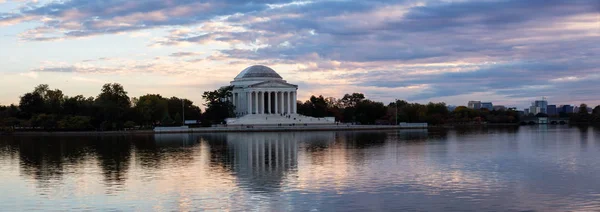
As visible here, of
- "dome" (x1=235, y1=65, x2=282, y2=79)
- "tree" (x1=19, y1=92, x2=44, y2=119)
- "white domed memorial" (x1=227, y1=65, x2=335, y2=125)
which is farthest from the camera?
"dome" (x1=235, y1=65, x2=282, y2=79)

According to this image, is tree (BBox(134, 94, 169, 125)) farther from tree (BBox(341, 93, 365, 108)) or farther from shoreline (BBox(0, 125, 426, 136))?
tree (BBox(341, 93, 365, 108))

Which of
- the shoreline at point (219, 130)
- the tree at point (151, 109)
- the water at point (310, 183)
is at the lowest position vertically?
the water at point (310, 183)

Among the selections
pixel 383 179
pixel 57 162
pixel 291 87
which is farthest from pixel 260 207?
pixel 291 87

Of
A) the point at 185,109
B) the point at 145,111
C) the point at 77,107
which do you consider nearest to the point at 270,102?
the point at 185,109

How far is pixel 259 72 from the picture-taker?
143250mm

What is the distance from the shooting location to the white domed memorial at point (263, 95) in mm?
137375

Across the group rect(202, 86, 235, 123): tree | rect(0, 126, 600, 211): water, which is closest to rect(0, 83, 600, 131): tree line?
rect(202, 86, 235, 123): tree

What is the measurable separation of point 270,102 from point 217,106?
1837 centimetres

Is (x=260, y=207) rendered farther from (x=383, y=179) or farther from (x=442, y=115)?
(x=442, y=115)

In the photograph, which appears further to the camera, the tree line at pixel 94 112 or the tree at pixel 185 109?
the tree at pixel 185 109

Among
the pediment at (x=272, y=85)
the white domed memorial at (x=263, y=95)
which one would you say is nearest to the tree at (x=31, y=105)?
the white domed memorial at (x=263, y=95)

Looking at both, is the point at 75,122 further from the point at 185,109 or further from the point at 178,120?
the point at 185,109

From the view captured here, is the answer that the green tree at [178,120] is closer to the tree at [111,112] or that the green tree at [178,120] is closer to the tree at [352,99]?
the tree at [111,112]

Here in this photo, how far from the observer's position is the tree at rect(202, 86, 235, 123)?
4899 inches
